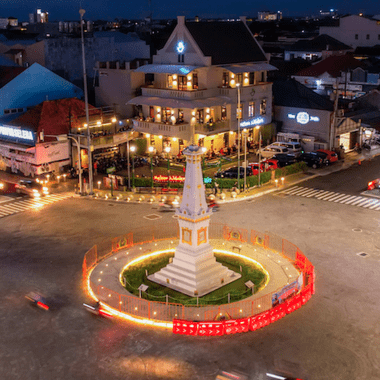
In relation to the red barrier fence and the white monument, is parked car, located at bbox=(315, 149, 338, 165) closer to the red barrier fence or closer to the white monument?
the red barrier fence

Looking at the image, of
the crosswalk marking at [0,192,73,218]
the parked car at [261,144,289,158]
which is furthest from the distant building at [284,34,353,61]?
the crosswalk marking at [0,192,73,218]

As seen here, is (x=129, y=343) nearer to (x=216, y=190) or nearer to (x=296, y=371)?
(x=296, y=371)

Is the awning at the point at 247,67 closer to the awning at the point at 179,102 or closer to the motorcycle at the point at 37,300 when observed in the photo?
the awning at the point at 179,102

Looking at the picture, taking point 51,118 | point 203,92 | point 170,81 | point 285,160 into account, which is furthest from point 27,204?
point 285,160

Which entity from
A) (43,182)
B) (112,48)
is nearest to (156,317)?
(43,182)

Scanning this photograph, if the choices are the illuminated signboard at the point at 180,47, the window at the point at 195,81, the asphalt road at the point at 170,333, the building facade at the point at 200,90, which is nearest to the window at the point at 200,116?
the building facade at the point at 200,90

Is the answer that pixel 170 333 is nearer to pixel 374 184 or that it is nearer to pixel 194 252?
pixel 194 252
